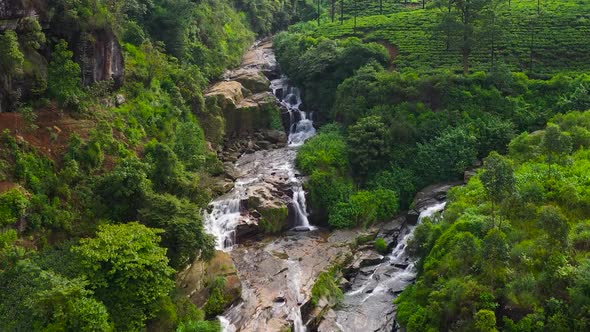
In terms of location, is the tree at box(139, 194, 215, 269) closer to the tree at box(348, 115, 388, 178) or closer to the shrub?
the shrub

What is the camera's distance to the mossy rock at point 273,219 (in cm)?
3028

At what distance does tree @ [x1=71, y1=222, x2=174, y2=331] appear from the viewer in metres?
18.8

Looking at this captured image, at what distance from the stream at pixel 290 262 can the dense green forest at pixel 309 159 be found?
136cm

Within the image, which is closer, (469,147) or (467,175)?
(467,175)

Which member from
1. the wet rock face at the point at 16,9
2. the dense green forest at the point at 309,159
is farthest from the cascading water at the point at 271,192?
the wet rock face at the point at 16,9

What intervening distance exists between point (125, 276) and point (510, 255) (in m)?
14.6

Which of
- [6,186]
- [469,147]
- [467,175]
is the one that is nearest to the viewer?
[6,186]

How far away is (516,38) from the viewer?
Result: 48.2m

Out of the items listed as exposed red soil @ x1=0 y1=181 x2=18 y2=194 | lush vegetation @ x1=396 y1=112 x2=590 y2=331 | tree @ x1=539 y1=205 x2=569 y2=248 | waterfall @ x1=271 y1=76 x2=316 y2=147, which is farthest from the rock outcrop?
tree @ x1=539 y1=205 x2=569 y2=248

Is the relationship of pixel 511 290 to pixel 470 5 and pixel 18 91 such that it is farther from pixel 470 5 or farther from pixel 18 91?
pixel 470 5

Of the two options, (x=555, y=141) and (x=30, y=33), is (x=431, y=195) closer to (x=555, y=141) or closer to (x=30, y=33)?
(x=555, y=141)

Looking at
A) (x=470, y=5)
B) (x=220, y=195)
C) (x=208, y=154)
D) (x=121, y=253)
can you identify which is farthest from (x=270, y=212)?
(x=470, y=5)

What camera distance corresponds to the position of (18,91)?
25.0m

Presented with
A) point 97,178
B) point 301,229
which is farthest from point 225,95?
point 97,178
